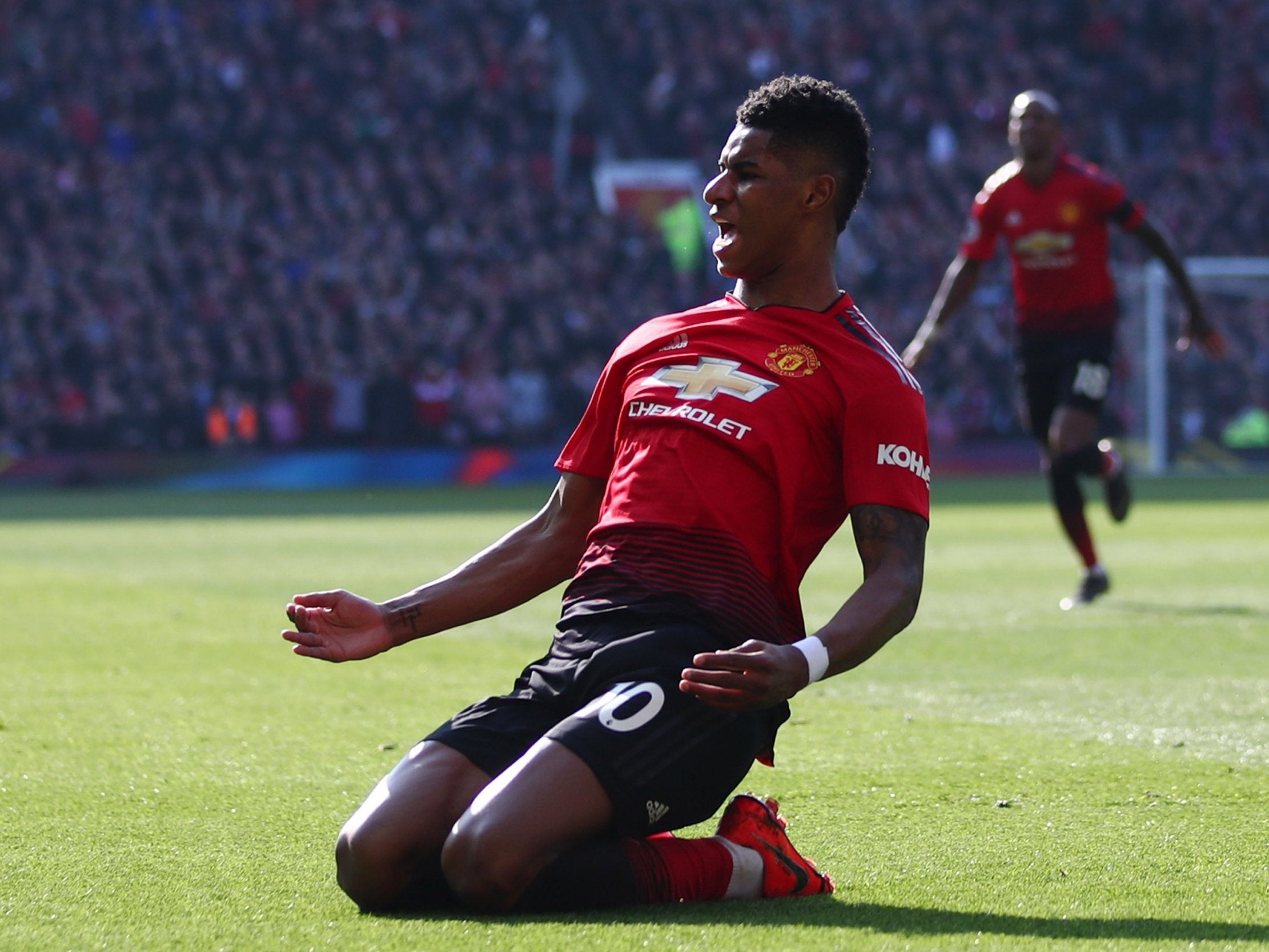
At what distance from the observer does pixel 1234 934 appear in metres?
3.11

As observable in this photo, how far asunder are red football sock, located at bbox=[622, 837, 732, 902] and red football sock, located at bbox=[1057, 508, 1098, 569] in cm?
606

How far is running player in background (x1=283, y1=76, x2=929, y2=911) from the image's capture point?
3.38 m

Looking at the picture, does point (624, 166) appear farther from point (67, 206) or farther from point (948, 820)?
point (948, 820)

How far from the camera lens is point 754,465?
3.71 m

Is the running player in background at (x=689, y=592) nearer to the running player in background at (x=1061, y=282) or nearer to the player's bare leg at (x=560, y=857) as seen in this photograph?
the player's bare leg at (x=560, y=857)

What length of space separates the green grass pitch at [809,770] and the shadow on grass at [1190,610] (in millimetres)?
34

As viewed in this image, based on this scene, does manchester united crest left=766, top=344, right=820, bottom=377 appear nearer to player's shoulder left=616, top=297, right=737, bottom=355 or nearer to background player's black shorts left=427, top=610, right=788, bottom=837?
player's shoulder left=616, top=297, right=737, bottom=355

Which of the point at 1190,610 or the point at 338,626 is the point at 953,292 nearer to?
the point at 1190,610

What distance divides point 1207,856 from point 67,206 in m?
25.5

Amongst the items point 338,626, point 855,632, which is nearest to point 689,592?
point 855,632

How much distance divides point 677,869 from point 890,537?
737mm

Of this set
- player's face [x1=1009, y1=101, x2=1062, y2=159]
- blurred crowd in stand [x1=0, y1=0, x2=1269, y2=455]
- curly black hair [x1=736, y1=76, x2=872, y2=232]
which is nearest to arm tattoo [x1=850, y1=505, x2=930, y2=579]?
curly black hair [x1=736, y1=76, x2=872, y2=232]

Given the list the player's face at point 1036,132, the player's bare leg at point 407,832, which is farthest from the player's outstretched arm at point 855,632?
the player's face at point 1036,132

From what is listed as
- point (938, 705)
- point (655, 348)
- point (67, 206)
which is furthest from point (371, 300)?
point (655, 348)
